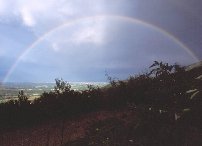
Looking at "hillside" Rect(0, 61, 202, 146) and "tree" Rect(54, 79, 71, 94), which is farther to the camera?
"tree" Rect(54, 79, 71, 94)

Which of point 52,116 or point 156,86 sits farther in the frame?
point 52,116

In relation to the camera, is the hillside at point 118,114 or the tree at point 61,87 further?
the tree at point 61,87

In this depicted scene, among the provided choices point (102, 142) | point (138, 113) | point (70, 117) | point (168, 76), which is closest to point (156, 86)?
point (168, 76)

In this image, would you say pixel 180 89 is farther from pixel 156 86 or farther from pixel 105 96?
pixel 105 96

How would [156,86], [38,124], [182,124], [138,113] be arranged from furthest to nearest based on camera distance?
[38,124] → [156,86] → [138,113] → [182,124]

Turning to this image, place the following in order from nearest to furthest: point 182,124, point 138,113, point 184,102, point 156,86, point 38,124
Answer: point 182,124 → point 138,113 → point 184,102 → point 156,86 → point 38,124

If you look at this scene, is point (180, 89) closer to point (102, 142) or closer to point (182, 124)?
point (182, 124)

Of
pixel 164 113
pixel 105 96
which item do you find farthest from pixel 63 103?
pixel 164 113

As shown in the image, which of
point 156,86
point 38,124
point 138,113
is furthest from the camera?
point 38,124

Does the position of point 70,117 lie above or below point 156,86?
below
